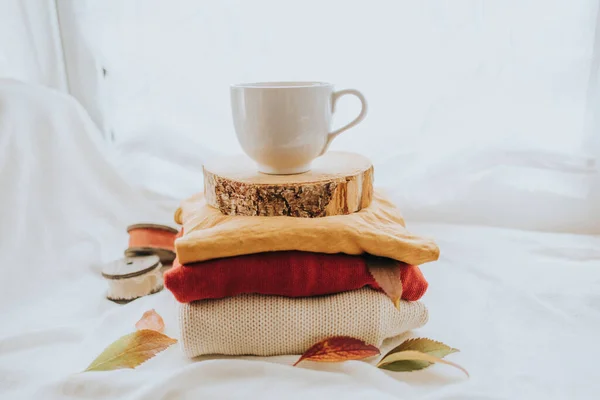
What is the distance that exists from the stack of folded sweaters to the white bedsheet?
1.3 inches

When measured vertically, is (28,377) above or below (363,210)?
below

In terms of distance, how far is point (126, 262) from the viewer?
2.55 feet

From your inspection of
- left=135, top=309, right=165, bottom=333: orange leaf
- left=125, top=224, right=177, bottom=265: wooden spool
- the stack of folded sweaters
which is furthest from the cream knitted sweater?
left=125, top=224, right=177, bottom=265: wooden spool

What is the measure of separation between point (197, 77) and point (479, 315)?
71 centimetres

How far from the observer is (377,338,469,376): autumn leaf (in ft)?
1.87

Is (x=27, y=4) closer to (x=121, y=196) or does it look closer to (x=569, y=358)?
(x=121, y=196)

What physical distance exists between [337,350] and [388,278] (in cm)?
10

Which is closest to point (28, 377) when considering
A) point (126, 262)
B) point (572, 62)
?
point (126, 262)

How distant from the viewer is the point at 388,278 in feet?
1.89

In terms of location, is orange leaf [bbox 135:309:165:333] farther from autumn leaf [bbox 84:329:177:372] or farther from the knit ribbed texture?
the knit ribbed texture

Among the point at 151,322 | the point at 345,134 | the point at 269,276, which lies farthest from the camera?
the point at 345,134

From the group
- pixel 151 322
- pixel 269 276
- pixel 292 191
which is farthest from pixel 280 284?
pixel 151 322

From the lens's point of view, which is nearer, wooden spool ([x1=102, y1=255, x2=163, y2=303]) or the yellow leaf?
the yellow leaf

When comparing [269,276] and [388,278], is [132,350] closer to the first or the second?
[269,276]
